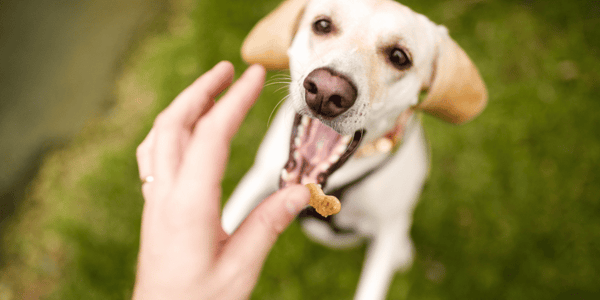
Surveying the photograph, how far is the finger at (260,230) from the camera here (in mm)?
891

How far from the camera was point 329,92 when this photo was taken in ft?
3.47

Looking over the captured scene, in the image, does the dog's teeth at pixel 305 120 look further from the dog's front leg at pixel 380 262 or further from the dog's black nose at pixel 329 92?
the dog's front leg at pixel 380 262

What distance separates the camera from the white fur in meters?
1.15

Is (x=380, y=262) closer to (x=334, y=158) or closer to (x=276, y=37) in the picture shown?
(x=334, y=158)

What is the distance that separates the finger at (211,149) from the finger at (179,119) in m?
0.05

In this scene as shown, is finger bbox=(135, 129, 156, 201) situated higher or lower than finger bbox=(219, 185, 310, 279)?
higher

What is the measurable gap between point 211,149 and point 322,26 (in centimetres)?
70

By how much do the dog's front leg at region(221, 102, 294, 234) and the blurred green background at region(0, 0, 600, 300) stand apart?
70 centimetres

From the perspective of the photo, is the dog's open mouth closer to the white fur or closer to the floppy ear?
the white fur

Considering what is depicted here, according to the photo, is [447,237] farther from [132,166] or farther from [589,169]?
[132,166]

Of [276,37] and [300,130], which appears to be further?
[276,37]

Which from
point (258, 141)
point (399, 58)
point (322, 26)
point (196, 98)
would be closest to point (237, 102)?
point (196, 98)

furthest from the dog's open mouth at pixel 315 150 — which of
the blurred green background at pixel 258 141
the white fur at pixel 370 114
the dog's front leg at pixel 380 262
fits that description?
the blurred green background at pixel 258 141

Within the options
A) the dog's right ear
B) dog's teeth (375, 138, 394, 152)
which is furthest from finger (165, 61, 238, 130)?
dog's teeth (375, 138, 394, 152)
